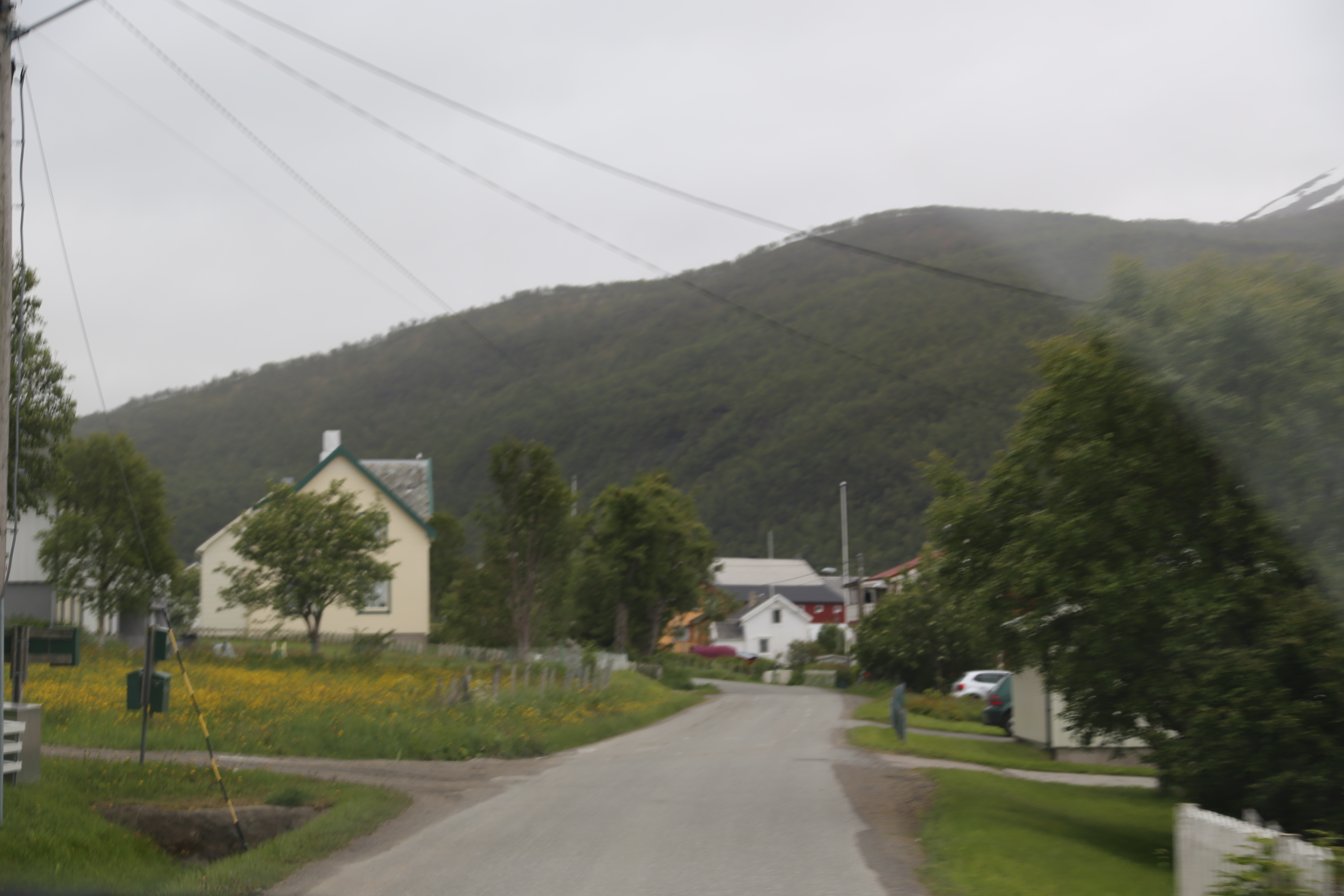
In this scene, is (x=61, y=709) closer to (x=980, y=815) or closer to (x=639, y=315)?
(x=980, y=815)

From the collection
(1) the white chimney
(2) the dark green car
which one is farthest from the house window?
(2) the dark green car

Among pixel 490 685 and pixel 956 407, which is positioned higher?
pixel 956 407

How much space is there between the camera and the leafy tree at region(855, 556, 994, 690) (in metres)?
48.1

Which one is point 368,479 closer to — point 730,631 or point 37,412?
point 37,412

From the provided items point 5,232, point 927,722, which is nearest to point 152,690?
point 5,232

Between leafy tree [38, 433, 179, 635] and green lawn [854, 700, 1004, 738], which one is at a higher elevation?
leafy tree [38, 433, 179, 635]

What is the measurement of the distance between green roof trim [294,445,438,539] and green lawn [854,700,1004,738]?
20.0 meters

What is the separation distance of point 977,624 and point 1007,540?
4.22 ft

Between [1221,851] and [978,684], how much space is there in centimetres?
3461

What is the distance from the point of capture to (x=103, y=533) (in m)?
37.9

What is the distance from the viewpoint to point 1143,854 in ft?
44.2

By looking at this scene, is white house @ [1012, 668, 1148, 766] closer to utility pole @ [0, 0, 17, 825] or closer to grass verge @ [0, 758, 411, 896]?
grass verge @ [0, 758, 411, 896]

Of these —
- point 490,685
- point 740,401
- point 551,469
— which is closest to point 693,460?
point 740,401

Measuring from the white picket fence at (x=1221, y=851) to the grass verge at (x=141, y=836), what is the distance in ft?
23.8
